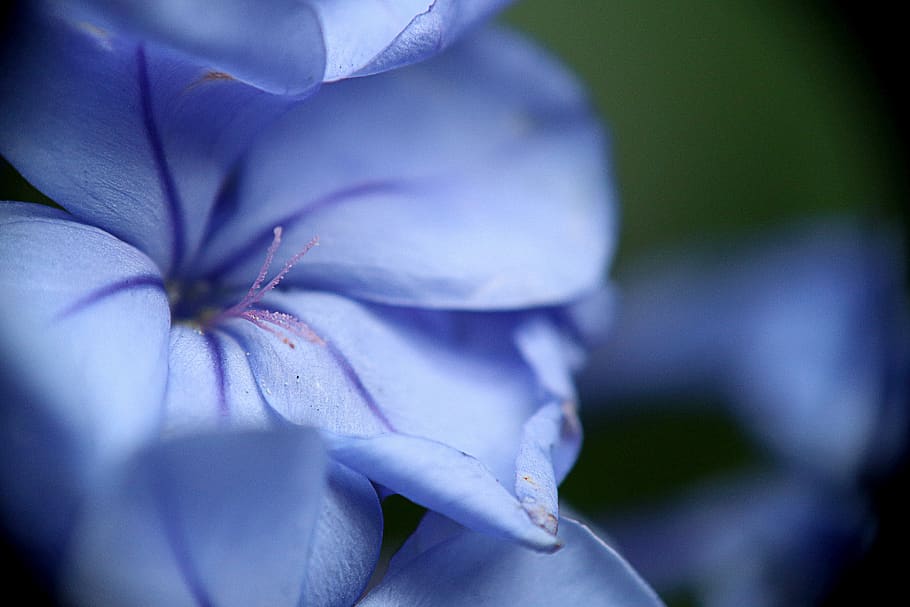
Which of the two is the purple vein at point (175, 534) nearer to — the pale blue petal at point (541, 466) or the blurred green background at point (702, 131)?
the pale blue petal at point (541, 466)

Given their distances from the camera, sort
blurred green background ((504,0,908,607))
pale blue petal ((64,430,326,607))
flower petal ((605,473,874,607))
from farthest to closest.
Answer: blurred green background ((504,0,908,607))
flower petal ((605,473,874,607))
pale blue petal ((64,430,326,607))

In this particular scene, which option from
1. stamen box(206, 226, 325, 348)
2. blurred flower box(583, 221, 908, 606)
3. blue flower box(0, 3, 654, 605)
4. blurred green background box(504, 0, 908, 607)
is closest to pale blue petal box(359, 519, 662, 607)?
blue flower box(0, 3, 654, 605)

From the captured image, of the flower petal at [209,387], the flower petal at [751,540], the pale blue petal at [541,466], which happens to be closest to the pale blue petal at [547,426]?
the pale blue petal at [541,466]

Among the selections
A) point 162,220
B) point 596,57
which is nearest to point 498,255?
point 162,220

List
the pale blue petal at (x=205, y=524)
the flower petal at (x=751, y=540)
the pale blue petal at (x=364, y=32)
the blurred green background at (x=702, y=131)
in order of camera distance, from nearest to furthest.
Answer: the pale blue petal at (x=205, y=524) < the pale blue petal at (x=364, y=32) < the flower petal at (x=751, y=540) < the blurred green background at (x=702, y=131)

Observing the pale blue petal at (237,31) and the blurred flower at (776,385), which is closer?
the pale blue petal at (237,31)

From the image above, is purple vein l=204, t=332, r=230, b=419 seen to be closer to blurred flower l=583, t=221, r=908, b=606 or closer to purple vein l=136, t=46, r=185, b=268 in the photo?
purple vein l=136, t=46, r=185, b=268

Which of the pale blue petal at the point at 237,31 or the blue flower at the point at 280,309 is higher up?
the pale blue petal at the point at 237,31
